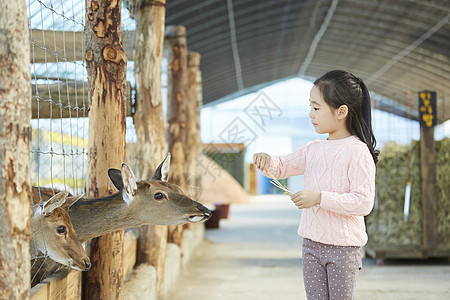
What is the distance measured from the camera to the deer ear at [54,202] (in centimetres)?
216

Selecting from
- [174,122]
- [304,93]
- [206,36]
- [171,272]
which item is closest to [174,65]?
[174,122]

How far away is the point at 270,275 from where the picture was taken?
5918mm

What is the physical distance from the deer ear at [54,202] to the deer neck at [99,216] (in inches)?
12.4

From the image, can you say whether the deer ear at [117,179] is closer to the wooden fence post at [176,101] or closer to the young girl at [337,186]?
the young girl at [337,186]

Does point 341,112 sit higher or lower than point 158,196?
higher

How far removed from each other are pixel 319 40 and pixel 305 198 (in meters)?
16.6

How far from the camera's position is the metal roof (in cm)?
1370

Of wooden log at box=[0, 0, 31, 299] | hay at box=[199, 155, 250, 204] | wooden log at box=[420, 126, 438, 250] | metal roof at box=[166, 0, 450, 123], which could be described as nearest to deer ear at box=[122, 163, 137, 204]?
wooden log at box=[0, 0, 31, 299]

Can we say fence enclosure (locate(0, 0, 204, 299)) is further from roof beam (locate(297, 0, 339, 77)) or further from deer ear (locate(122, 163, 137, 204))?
roof beam (locate(297, 0, 339, 77))

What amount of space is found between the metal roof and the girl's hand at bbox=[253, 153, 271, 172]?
336 inches

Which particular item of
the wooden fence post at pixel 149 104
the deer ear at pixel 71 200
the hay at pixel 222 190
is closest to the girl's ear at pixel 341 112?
the deer ear at pixel 71 200

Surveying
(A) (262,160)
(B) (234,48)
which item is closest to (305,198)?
(A) (262,160)

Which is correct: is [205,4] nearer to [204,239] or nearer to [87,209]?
[204,239]

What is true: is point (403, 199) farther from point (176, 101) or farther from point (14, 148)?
point (14, 148)
